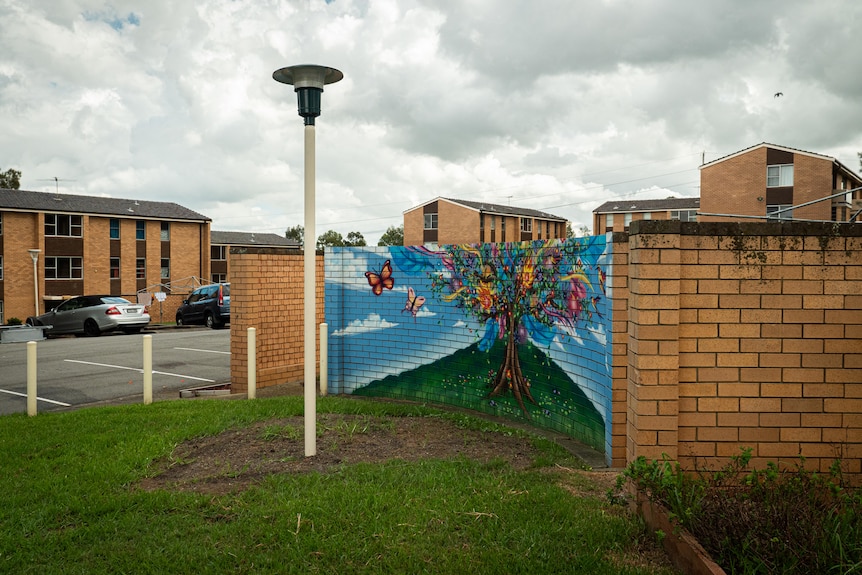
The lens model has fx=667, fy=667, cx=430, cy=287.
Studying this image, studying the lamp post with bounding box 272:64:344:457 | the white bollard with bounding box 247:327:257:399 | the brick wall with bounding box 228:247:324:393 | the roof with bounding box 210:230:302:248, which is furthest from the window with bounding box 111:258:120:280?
the lamp post with bounding box 272:64:344:457

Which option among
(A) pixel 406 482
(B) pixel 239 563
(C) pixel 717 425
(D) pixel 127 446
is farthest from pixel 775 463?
(D) pixel 127 446

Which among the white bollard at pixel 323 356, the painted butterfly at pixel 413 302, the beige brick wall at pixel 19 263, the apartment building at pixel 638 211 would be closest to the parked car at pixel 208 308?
the white bollard at pixel 323 356

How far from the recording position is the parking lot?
11.0 metres

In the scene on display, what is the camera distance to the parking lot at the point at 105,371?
35.9 feet

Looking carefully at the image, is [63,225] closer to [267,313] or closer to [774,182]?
[267,313]

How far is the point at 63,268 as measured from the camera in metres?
44.7

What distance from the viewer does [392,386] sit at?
32.2 feet

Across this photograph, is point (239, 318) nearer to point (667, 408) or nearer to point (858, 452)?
point (667, 408)

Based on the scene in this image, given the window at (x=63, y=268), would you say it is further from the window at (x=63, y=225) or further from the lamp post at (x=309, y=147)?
the lamp post at (x=309, y=147)

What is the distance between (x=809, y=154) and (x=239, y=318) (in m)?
46.1

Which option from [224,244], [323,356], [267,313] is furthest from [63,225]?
[323,356]

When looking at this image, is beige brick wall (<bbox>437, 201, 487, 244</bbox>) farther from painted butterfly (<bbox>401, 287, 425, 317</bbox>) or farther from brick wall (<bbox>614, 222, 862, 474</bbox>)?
brick wall (<bbox>614, 222, 862, 474</bbox>)

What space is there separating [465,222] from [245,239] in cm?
2253

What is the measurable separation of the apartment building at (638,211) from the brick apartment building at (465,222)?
8176 millimetres
